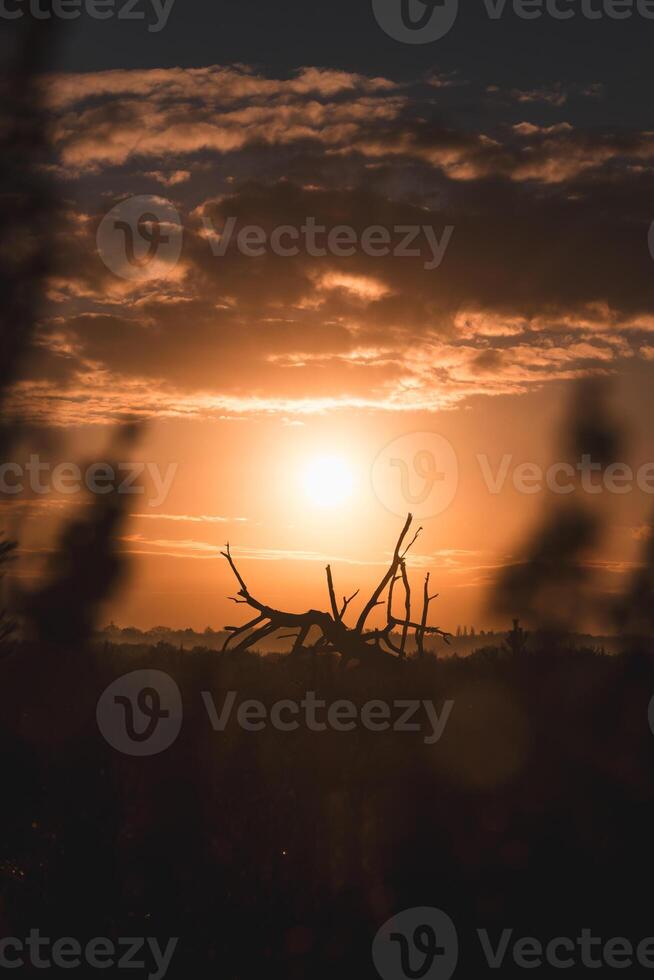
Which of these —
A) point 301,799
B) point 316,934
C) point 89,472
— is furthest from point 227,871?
point 89,472

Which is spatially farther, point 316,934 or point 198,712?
point 198,712

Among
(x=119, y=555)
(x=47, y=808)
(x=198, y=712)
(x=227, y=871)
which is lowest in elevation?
(x=227, y=871)

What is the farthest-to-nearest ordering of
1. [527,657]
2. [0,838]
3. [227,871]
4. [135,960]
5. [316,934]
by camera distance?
[527,657], [227,871], [316,934], [135,960], [0,838]

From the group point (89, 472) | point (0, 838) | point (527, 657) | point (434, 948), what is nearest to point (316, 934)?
point (434, 948)

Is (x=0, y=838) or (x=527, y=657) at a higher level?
(x=527, y=657)

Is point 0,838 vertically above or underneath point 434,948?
above

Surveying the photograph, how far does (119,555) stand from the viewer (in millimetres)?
11164

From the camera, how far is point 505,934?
7473 millimetres

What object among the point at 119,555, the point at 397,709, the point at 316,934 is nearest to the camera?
the point at 316,934

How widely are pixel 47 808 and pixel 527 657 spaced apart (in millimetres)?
12591

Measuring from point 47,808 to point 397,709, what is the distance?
558cm

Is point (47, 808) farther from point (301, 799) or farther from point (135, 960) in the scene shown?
point (301, 799)

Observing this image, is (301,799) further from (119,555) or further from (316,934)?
(119,555)

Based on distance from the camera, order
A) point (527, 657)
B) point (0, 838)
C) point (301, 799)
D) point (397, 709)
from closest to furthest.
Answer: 1. point (0, 838)
2. point (301, 799)
3. point (397, 709)
4. point (527, 657)
